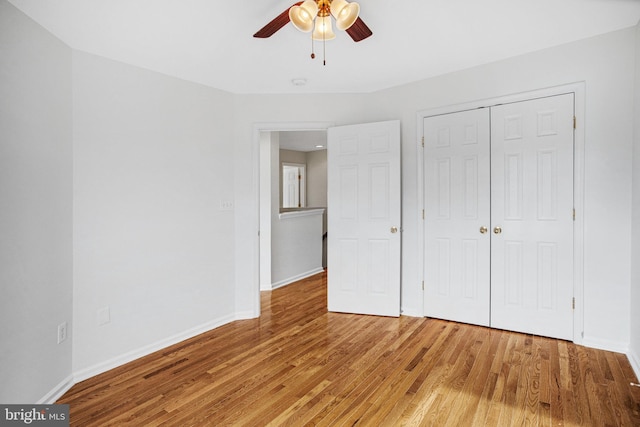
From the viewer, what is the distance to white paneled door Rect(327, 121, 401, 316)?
3350 mm

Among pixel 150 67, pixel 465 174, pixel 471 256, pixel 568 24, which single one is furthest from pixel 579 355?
pixel 150 67

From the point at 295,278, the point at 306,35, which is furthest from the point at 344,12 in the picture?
the point at 295,278

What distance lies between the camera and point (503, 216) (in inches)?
115

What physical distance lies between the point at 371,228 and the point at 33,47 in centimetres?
287

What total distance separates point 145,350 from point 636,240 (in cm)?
366

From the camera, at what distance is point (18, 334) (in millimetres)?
1850

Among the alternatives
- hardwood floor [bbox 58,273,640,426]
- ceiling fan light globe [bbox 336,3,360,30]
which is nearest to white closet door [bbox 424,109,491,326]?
hardwood floor [bbox 58,273,640,426]

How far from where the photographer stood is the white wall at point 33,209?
5.82 ft

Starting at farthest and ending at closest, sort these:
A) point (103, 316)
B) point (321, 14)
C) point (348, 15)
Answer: point (103, 316)
point (321, 14)
point (348, 15)

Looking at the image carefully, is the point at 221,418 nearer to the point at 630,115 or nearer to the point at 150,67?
the point at 150,67

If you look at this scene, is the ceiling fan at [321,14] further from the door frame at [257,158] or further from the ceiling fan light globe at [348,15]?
the door frame at [257,158]

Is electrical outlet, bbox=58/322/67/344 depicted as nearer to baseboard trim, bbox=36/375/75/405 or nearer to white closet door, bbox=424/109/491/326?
baseboard trim, bbox=36/375/75/405

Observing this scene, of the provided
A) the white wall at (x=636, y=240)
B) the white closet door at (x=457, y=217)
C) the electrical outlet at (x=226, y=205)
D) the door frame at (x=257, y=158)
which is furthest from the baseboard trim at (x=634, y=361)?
the electrical outlet at (x=226, y=205)

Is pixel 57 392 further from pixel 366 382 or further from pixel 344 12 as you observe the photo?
pixel 344 12
